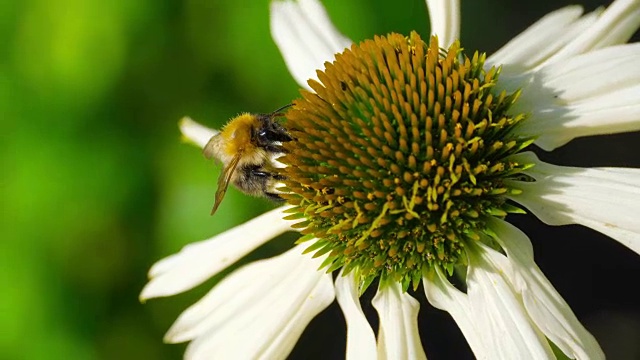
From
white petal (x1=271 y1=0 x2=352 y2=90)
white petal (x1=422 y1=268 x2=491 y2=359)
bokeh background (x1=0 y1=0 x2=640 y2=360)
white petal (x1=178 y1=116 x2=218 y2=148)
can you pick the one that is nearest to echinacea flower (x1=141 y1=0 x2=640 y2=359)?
white petal (x1=422 y1=268 x2=491 y2=359)

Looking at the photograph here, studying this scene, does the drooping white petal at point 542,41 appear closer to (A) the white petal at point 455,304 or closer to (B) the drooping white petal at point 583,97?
(B) the drooping white petal at point 583,97

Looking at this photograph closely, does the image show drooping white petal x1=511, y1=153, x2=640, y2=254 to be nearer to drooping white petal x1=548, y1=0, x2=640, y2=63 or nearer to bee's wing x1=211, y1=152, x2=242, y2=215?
drooping white petal x1=548, y1=0, x2=640, y2=63

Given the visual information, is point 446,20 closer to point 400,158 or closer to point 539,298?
point 400,158

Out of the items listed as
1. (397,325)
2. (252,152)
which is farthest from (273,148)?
(397,325)

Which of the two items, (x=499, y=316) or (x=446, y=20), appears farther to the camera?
(x=446, y=20)

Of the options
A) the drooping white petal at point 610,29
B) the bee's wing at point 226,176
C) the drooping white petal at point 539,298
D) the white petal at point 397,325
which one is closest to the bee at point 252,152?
the bee's wing at point 226,176

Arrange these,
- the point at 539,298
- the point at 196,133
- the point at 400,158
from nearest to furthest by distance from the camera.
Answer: the point at 539,298 → the point at 400,158 → the point at 196,133
